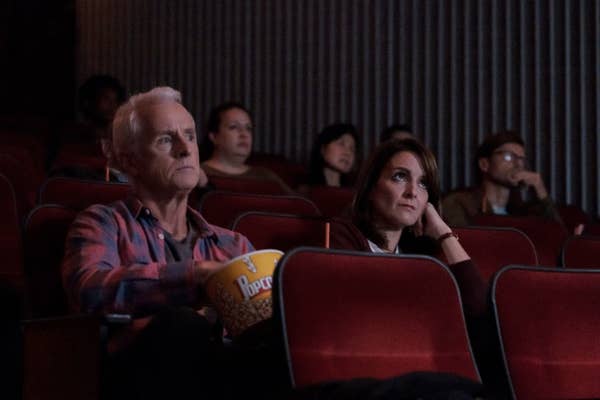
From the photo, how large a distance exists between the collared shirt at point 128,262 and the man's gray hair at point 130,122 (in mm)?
90

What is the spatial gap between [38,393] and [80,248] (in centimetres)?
21

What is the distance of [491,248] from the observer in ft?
6.37

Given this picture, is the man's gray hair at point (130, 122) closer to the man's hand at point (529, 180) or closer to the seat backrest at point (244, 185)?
the seat backrest at point (244, 185)

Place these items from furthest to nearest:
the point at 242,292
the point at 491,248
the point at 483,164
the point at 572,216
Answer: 1. the point at 572,216
2. the point at 483,164
3. the point at 491,248
4. the point at 242,292

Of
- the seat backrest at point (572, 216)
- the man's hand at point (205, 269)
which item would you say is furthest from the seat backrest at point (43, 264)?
the seat backrest at point (572, 216)

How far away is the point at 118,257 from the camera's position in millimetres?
1311

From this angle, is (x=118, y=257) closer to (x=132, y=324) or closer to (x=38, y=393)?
(x=132, y=324)

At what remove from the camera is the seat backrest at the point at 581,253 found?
6.74 feet

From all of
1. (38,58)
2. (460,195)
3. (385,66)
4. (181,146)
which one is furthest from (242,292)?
(38,58)

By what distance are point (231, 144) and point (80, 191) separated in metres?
1.08

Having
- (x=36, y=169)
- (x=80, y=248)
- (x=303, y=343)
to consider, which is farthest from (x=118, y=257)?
(x=36, y=169)

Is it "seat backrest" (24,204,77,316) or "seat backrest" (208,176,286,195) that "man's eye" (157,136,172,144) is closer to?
"seat backrest" (24,204,77,316)

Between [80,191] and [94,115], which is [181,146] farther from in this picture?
[94,115]

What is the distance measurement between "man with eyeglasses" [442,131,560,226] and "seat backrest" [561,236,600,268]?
2.10 feet
